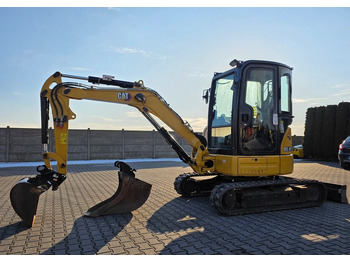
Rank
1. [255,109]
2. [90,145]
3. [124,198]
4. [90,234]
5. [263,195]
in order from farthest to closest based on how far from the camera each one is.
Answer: [90,145] < [255,109] < [263,195] < [124,198] < [90,234]

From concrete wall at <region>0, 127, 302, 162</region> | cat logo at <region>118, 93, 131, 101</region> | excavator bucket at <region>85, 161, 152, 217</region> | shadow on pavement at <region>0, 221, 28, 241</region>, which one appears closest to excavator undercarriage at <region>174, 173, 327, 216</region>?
excavator bucket at <region>85, 161, 152, 217</region>

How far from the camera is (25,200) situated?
513 centimetres

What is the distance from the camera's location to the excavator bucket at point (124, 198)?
5772 millimetres

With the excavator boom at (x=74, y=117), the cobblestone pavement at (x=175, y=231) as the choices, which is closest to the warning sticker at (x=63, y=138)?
the excavator boom at (x=74, y=117)

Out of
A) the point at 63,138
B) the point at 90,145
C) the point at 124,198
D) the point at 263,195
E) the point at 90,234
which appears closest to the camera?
the point at 90,234

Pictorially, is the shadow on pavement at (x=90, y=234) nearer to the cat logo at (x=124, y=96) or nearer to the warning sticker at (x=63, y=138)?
the warning sticker at (x=63, y=138)

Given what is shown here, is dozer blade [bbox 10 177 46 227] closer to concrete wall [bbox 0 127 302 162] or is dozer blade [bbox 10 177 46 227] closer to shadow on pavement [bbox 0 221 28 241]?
shadow on pavement [bbox 0 221 28 241]

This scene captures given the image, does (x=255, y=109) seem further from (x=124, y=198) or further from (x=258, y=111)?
(x=124, y=198)

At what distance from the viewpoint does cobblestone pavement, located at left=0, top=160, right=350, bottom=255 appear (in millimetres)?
4023

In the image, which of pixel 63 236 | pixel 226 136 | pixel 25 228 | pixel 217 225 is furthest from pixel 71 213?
pixel 226 136

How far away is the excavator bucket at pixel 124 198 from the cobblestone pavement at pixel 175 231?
164mm

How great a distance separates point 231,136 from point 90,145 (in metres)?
15.0

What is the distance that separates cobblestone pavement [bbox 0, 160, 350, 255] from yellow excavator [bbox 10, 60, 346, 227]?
32 centimetres

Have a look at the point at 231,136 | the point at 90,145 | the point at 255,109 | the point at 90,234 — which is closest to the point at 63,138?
the point at 90,234
